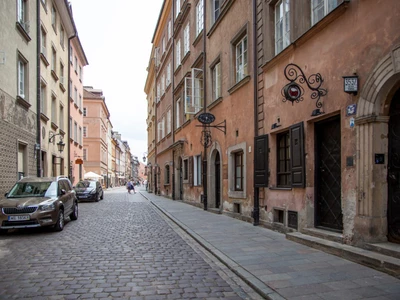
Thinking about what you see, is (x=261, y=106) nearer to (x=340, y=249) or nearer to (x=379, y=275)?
(x=340, y=249)

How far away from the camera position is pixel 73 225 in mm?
12500

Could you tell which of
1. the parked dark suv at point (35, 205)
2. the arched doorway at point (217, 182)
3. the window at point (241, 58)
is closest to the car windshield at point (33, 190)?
the parked dark suv at point (35, 205)

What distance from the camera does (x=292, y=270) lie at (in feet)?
19.3

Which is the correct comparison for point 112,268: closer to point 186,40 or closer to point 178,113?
point 186,40

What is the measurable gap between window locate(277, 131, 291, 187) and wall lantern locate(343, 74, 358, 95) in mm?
3220

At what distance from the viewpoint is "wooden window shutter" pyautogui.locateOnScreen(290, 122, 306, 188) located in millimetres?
8555

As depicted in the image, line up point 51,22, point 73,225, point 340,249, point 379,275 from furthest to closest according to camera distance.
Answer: point 51,22 < point 73,225 < point 340,249 < point 379,275

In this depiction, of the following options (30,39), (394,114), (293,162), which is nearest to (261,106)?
(293,162)

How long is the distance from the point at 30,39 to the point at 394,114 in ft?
52.0

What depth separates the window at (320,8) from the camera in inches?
312

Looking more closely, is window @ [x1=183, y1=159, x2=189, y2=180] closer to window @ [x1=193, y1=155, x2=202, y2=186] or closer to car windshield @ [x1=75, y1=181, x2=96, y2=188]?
window @ [x1=193, y1=155, x2=202, y2=186]

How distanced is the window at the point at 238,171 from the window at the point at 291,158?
296 centimetres

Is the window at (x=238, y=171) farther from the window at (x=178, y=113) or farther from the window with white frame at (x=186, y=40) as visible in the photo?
the window at (x=178, y=113)

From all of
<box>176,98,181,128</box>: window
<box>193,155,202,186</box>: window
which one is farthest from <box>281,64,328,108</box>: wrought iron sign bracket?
<box>176,98,181,128</box>: window
